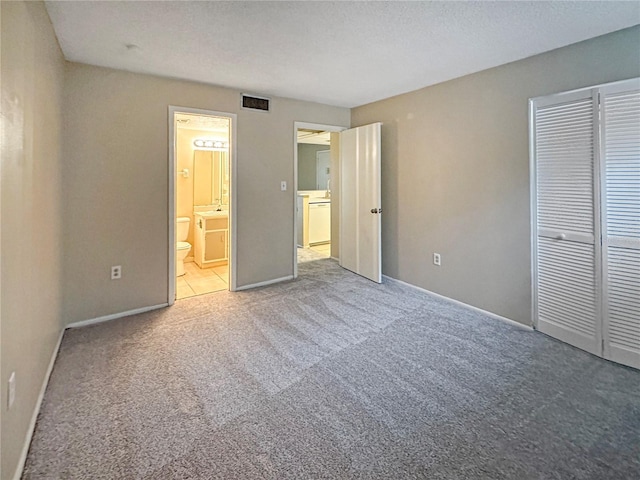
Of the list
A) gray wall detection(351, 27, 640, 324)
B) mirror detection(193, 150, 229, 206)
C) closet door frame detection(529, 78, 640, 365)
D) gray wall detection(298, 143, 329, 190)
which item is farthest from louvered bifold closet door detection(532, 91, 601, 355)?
gray wall detection(298, 143, 329, 190)

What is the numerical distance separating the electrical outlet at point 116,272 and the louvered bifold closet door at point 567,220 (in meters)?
3.76

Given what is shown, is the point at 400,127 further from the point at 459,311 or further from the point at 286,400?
the point at 286,400

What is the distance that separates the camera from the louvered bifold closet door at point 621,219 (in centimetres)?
224

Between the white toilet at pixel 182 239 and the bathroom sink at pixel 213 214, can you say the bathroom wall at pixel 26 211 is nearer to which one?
the white toilet at pixel 182 239

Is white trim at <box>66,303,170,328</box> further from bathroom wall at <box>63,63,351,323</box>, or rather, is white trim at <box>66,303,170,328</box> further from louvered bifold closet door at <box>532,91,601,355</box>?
louvered bifold closet door at <box>532,91,601,355</box>

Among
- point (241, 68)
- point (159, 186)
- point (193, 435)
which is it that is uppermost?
point (241, 68)

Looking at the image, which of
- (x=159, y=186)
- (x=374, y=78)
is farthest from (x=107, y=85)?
(x=374, y=78)

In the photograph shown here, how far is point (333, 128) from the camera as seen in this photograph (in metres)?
4.76

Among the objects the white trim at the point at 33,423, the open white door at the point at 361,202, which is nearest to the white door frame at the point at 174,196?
the white trim at the point at 33,423

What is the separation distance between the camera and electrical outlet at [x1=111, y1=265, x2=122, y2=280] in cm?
321

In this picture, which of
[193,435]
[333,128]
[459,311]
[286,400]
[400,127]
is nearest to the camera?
[193,435]

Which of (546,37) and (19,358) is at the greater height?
(546,37)

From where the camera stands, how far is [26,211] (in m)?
1.72

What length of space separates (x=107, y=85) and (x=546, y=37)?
142 inches
